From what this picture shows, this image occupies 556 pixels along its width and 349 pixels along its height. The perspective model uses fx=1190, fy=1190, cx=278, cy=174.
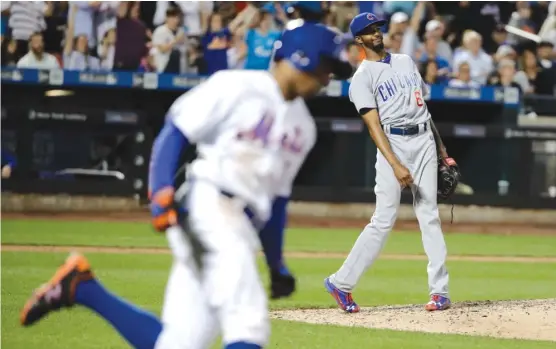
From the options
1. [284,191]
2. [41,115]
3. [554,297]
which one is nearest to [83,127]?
[41,115]

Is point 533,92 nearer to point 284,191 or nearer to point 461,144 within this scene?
point 461,144

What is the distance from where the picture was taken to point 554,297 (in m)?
9.14

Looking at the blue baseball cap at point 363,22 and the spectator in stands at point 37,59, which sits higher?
the blue baseball cap at point 363,22

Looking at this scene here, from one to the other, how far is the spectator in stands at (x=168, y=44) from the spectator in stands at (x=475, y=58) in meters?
3.81

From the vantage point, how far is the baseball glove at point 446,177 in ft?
26.0

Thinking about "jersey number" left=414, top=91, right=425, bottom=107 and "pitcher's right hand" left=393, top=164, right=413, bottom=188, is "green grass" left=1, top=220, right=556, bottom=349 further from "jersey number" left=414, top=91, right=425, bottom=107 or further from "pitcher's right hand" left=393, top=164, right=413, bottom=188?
"jersey number" left=414, top=91, right=425, bottom=107

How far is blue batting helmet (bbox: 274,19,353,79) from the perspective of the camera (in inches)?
167

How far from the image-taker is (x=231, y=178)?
4.14 metres

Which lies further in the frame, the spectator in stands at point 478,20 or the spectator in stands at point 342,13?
the spectator in stands at point 478,20

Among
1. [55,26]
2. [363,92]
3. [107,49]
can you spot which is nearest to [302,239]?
[107,49]

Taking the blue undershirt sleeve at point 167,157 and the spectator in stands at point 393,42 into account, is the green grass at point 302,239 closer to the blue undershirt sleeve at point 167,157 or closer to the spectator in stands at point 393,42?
the spectator in stands at point 393,42

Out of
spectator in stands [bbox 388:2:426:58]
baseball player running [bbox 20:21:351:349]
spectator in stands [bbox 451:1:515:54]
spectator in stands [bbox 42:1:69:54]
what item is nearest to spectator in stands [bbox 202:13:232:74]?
spectator in stands [bbox 42:1:69:54]

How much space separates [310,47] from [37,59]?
11715mm

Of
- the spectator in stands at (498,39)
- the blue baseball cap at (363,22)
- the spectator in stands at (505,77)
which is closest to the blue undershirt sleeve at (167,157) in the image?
the blue baseball cap at (363,22)
